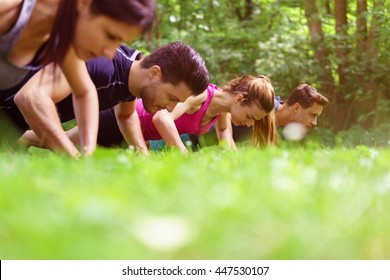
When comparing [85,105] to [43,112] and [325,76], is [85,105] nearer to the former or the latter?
[43,112]

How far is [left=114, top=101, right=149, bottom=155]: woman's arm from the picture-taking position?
211 inches

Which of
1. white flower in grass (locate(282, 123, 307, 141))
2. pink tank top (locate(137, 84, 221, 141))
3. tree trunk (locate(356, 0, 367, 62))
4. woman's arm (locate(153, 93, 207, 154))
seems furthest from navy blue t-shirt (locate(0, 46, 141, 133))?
tree trunk (locate(356, 0, 367, 62))

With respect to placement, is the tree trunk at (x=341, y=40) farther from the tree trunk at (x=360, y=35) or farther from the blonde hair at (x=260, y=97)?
the blonde hair at (x=260, y=97)

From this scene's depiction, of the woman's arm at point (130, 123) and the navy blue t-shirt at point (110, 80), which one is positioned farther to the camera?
the woman's arm at point (130, 123)

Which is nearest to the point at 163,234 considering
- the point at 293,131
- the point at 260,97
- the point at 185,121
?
the point at 260,97

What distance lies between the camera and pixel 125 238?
1.12 metres

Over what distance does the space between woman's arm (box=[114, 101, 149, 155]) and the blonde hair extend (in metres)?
1.24

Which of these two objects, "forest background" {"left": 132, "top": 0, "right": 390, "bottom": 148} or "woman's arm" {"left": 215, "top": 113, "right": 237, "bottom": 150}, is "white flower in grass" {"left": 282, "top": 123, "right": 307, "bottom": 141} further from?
"forest background" {"left": 132, "top": 0, "right": 390, "bottom": 148}

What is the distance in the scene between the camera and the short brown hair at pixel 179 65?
4801 millimetres

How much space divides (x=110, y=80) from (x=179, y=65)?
21.3 inches

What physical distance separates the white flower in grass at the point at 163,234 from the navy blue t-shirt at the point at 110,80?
358 cm

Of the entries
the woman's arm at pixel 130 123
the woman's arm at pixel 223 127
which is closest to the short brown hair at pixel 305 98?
the woman's arm at pixel 223 127
